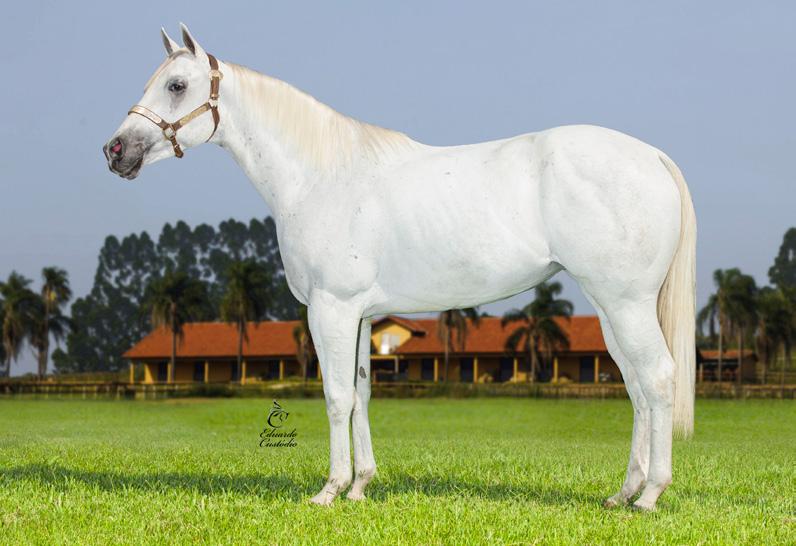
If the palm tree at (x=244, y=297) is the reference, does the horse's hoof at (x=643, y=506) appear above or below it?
below

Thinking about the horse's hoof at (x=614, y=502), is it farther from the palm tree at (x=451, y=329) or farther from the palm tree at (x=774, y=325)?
the palm tree at (x=774, y=325)

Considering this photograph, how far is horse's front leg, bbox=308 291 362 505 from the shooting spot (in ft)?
21.8

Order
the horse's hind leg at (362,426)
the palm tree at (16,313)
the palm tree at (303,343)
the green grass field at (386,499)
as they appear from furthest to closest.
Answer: the palm tree at (16,313)
the palm tree at (303,343)
the horse's hind leg at (362,426)
the green grass field at (386,499)

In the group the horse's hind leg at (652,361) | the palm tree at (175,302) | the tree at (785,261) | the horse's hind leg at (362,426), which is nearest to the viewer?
the horse's hind leg at (652,361)

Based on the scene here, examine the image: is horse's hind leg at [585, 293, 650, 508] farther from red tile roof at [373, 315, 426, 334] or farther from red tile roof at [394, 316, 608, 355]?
red tile roof at [373, 315, 426, 334]

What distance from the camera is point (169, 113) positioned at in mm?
7125

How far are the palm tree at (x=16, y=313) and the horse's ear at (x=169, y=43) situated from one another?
94.9 m

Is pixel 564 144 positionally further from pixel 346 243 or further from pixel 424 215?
pixel 346 243

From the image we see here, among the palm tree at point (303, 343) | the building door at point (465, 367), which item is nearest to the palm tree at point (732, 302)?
the building door at point (465, 367)

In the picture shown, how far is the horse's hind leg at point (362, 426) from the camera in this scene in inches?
276

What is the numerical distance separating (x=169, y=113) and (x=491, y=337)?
222ft

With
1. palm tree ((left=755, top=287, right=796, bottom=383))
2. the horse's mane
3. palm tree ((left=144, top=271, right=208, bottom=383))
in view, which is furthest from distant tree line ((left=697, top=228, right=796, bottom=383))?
the horse's mane

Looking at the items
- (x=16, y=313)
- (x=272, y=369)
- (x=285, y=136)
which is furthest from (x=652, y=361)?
(x=16, y=313)

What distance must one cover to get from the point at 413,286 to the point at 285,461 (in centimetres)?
486
